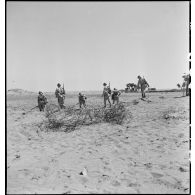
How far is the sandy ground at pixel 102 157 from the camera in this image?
5500mm

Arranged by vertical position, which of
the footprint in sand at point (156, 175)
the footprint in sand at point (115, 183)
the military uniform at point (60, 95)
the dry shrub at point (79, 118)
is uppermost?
the military uniform at point (60, 95)

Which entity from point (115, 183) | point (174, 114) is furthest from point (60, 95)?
point (115, 183)

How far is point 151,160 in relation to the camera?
660 cm

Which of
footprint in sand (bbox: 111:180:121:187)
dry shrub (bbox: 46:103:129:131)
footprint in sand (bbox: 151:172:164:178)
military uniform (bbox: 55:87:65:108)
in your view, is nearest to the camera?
footprint in sand (bbox: 111:180:121:187)

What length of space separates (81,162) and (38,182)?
4.54 feet

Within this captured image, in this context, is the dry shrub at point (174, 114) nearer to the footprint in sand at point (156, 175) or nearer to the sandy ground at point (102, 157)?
the sandy ground at point (102, 157)

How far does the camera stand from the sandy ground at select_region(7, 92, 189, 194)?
217 inches

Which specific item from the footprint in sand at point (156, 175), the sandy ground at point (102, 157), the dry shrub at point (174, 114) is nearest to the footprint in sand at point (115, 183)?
the sandy ground at point (102, 157)

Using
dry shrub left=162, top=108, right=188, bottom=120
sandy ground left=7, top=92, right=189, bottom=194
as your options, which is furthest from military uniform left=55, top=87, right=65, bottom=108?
dry shrub left=162, top=108, right=188, bottom=120

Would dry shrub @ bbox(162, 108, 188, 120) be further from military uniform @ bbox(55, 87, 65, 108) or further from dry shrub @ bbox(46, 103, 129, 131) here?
military uniform @ bbox(55, 87, 65, 108)

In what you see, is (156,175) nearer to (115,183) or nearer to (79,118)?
(115,183)
